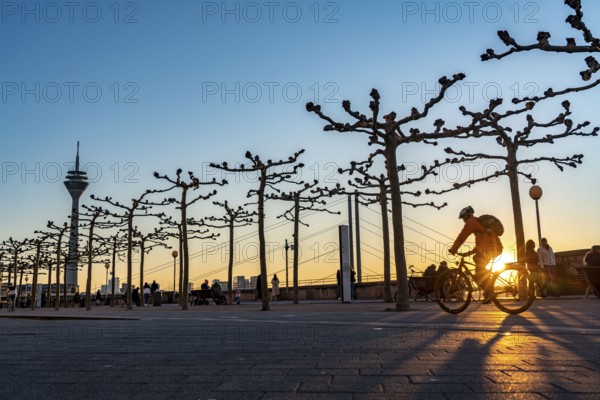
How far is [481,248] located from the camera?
38.1 feet

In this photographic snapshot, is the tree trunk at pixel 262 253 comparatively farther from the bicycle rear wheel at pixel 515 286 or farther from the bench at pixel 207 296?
the bench at pixel 207 296

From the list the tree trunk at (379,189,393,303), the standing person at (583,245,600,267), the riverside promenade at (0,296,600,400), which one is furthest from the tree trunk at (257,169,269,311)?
the riverside promenade at (0,296,600,400)

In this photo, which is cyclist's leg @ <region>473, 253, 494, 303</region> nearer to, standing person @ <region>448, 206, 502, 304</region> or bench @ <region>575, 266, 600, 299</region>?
standing person @ <region>448, 206, 502, 304</region>

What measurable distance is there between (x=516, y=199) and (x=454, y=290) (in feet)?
32.7

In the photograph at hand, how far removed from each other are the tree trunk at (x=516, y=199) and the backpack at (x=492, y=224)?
838 centimetres

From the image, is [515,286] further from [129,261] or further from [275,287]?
[275,287]

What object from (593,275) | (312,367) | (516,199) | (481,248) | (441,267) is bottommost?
(312,367)

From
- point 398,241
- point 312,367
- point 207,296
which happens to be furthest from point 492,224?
point 207,296

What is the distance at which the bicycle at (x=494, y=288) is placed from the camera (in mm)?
11305

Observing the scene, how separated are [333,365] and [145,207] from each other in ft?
107

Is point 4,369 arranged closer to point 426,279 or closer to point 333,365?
point 333,365

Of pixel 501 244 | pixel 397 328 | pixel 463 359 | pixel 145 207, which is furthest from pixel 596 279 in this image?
pixel 145 207

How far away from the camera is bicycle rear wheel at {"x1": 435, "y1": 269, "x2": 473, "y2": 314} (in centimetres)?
1168

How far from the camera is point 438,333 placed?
310 inches
